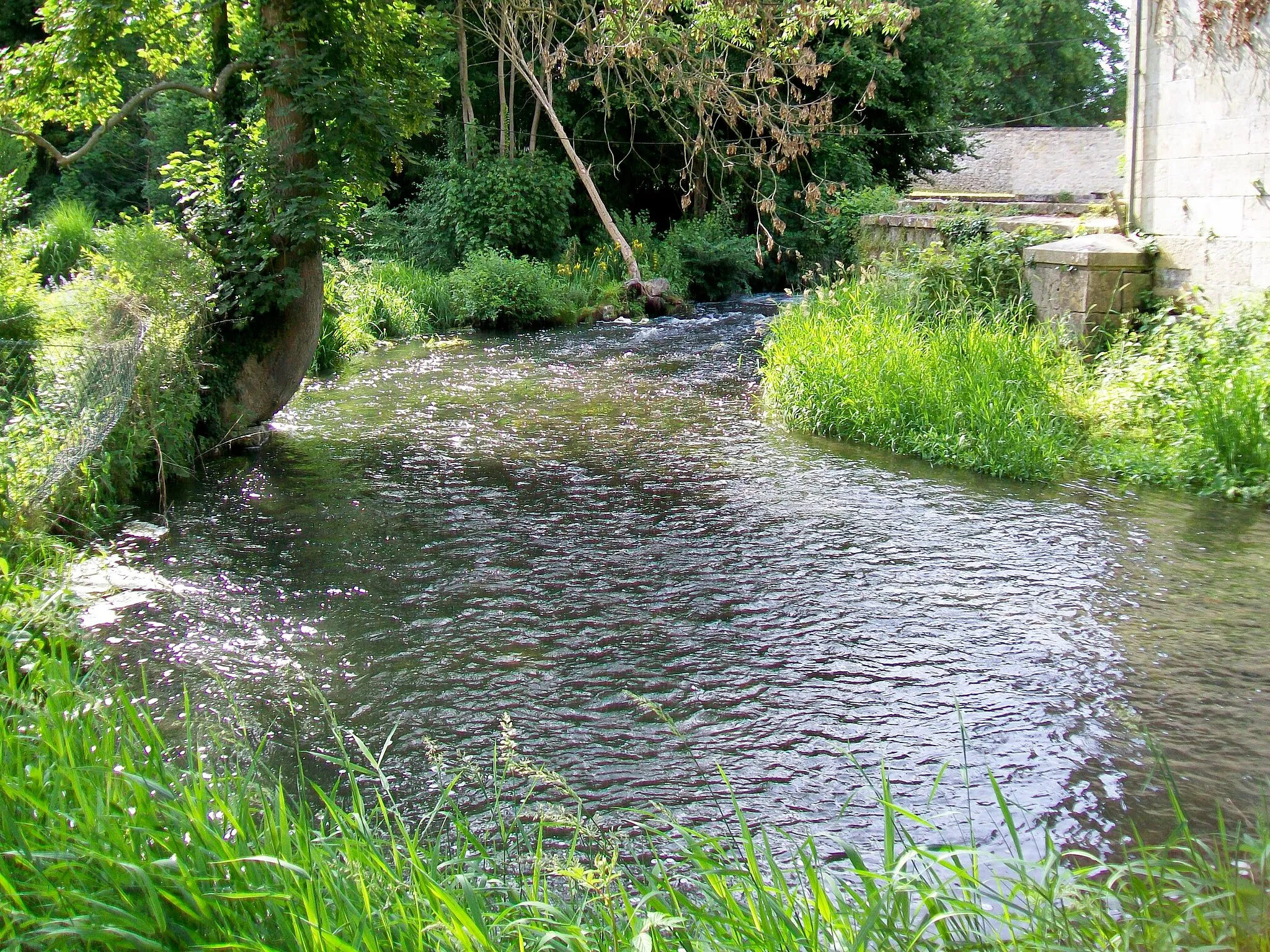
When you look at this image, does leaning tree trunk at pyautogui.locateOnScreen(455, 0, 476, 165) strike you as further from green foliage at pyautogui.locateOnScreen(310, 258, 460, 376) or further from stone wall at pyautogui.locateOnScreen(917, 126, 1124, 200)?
stone wall at pyautogui.locateOnScreen(917, 126, 1124, 200)

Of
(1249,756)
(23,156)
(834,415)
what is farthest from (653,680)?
(23,156)

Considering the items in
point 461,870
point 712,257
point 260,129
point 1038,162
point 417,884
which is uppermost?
point 1038,162

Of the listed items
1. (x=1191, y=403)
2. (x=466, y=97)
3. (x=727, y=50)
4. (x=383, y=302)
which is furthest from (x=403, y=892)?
(x=466, y=97)

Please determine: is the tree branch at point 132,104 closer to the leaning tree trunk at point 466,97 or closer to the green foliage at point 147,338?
the green foliage at point 147,338

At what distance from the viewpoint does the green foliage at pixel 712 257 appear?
2441cm

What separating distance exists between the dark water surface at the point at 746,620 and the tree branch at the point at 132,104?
284 centimetres

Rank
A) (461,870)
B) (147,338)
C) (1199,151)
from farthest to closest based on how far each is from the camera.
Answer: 1. (1199,151)
2. (147,338)
3. (461,870)

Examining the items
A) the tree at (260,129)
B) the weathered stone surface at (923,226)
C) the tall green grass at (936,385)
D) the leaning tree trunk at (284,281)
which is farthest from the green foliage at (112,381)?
the weathered stone surface at (923,226)

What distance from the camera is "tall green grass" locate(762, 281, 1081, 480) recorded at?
29.6 feet

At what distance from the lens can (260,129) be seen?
9.41m

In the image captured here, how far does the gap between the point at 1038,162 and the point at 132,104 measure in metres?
37.9

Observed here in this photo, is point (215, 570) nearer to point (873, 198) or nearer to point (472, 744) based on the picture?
point (472, 744)

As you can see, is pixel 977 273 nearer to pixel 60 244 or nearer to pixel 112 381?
pixel 112 381

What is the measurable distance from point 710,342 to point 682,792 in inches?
535
